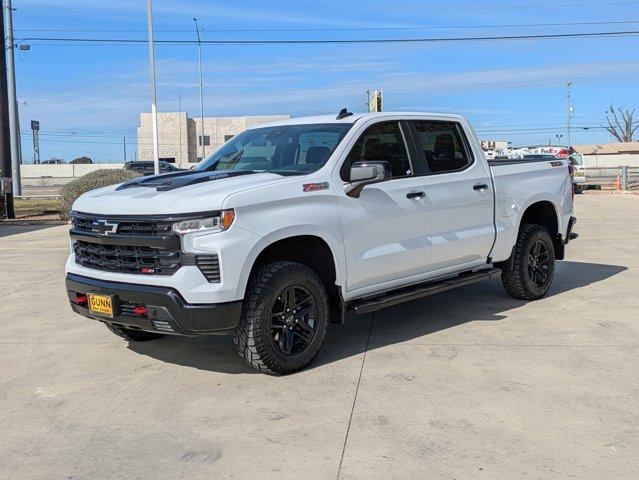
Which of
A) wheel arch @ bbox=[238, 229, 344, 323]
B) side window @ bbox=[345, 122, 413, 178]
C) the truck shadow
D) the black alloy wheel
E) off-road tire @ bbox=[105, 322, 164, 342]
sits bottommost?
the truck shadow

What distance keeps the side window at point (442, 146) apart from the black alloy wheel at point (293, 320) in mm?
1931

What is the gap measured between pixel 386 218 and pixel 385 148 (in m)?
Result: 0.70

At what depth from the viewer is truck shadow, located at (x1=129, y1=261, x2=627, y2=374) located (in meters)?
5.57

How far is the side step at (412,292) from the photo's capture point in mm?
5445

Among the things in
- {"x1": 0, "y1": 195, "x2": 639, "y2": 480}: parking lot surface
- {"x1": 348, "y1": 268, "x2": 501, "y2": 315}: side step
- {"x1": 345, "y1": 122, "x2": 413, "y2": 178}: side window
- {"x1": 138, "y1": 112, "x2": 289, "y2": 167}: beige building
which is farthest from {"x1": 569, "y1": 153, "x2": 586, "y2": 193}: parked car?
{"x1": 138, "y1": 112, "x2": 289, "y2": 167}: beige building

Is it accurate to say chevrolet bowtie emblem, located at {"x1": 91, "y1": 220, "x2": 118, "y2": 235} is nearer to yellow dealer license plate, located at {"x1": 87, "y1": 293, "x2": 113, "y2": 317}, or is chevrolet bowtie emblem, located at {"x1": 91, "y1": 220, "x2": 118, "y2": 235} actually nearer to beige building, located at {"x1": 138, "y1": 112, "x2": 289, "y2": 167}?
yellow dealer license plate, located at {"x1": 87, "y1": 293, "x2": 113, "y2": 317}

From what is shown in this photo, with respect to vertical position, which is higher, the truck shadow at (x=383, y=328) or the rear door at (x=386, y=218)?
the rear door at (x=386, y=218)

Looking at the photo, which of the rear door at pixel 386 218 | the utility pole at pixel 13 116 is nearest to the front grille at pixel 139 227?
the rear door at pixel 386 218

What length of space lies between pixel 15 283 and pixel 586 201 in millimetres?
19951

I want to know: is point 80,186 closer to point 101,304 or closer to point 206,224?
point 101,304

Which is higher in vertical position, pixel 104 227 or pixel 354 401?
pixel 104 227

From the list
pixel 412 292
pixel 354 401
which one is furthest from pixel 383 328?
pixel 354 401

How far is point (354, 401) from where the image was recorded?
451 cm

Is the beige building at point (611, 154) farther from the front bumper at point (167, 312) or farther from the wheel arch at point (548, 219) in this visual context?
the front bumper at point (167, 312)
